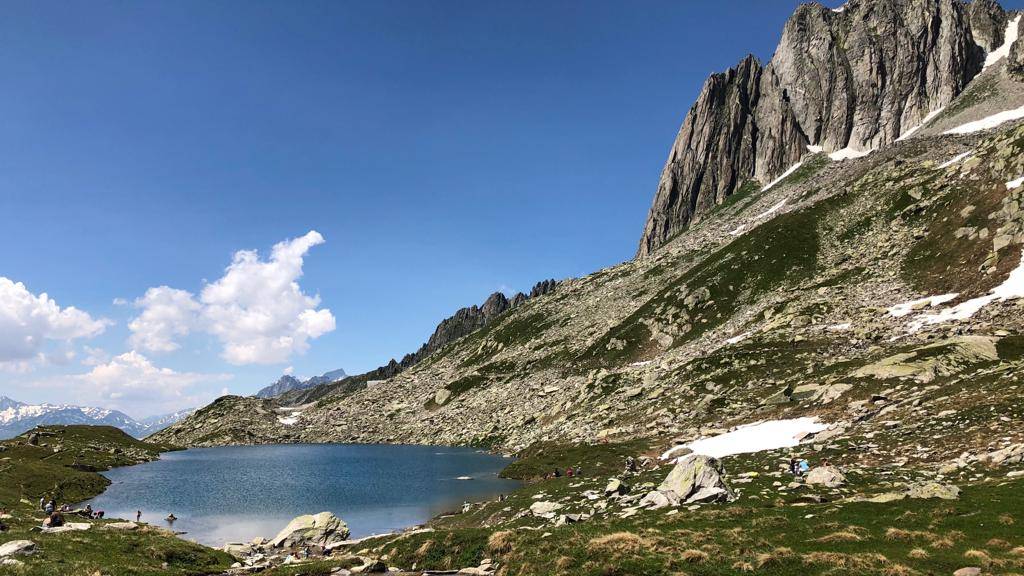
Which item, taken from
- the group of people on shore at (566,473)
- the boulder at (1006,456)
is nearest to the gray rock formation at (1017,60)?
the boulder at (1006,456)

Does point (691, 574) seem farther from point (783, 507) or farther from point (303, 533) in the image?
point (303, 533)

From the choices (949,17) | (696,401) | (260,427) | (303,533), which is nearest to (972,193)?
(696,401)

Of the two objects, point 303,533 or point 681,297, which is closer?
point 303,533

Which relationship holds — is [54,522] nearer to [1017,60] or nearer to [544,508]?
[544,508]

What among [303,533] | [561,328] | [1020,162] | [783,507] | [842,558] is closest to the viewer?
[842,558]

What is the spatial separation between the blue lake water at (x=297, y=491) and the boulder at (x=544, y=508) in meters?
15.7

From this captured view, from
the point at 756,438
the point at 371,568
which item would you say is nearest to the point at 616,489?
the point at 756,438

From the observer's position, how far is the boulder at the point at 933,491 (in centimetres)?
2608

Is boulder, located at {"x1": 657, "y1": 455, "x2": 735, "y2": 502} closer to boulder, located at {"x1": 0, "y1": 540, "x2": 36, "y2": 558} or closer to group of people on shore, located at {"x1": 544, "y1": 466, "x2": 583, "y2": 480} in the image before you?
group of people on shore, located at {"x1": 544, "y1": 466, "x2": 583, "y2": 480}

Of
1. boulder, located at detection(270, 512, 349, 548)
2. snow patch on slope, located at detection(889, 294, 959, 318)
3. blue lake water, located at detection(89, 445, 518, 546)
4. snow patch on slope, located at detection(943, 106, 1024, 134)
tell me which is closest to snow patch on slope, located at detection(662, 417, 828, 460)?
blue lake water, located at detection(89, 445, 518, 546)

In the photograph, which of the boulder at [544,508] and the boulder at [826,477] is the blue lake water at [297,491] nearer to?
the boulder at [544,508]

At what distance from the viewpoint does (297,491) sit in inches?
2913

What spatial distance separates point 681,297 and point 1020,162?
65.7 metres

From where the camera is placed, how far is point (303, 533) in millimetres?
44156
